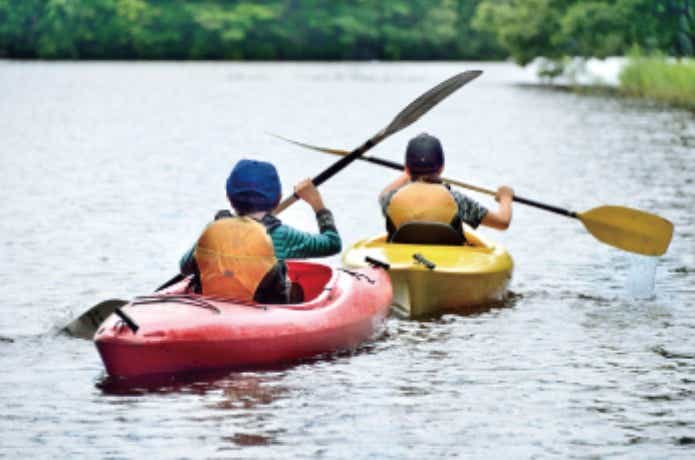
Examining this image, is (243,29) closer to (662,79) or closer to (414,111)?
(662,79)

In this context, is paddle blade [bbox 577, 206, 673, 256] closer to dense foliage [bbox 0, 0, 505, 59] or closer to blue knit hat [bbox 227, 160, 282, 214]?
blue knit hat [bbox 227, 160, 282, 214]

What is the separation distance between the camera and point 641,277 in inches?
526

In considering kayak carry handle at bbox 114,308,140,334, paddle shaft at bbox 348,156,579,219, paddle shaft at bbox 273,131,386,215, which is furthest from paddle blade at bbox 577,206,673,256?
kayak carry handle at bbox 114,308,140,334

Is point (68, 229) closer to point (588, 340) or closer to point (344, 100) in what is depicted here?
point (588, 340)

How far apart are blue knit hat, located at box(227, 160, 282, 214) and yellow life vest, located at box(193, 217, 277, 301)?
15 cm

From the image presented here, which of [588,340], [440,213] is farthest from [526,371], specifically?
[440,213]

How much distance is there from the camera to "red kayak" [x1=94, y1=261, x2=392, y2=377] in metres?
8.70

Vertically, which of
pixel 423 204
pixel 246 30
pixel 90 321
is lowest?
pixel 246 30

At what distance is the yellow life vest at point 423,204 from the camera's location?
38.2ft

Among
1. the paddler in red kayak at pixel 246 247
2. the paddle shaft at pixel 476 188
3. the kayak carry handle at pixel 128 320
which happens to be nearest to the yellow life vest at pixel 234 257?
the paddler in red kayak at pixel 246 247

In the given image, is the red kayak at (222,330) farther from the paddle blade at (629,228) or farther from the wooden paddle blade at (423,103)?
the paddle blade at (629,228)

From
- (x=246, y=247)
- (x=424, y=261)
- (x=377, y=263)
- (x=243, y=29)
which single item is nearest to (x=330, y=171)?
(x=377, y=263)

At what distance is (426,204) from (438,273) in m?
0.62

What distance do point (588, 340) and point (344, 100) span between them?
42.7 meters
